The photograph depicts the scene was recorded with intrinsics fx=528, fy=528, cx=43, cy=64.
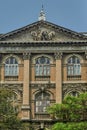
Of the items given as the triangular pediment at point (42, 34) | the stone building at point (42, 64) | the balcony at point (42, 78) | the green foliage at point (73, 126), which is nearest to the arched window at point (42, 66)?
the stone building at point (42, 64)

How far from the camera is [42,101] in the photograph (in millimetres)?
55781

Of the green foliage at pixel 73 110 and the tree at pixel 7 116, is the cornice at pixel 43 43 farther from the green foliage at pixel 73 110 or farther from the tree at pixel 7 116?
the tree at pixel 7 116

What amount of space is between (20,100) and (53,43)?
706cm

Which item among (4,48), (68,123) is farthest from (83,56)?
(68,123)

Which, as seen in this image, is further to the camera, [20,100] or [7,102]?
[20,100]

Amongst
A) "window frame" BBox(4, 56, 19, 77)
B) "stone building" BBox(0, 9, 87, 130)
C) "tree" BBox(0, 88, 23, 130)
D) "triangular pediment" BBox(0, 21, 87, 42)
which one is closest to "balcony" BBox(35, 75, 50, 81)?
"stone building" BBox(0, 9, 87, 130)

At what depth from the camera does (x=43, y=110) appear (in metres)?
55.3

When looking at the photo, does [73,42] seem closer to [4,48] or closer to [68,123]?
[4,48]

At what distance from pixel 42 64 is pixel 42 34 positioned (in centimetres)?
325

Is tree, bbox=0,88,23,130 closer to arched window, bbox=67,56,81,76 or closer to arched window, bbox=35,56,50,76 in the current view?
arched window, bbox=35,56,50,76

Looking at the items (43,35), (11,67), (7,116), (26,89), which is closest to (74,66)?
(43,35)

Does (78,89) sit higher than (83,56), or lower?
lower

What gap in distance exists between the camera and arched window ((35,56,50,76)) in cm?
5627

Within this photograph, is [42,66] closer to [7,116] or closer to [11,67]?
[11,67]
